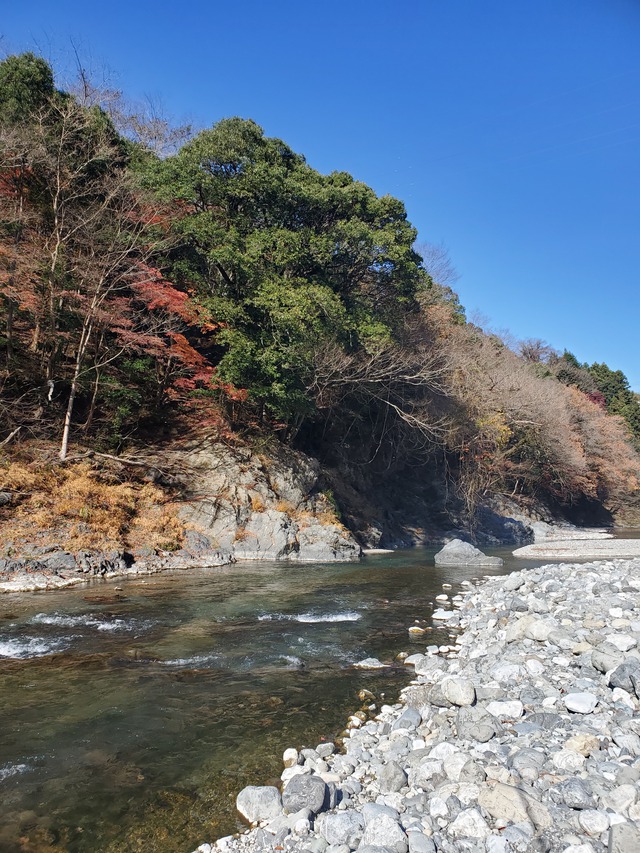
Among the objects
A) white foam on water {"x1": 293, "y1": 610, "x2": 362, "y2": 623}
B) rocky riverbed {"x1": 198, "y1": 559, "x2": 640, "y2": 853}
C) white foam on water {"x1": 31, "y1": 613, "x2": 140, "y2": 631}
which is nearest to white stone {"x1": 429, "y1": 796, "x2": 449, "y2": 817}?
rocky riverbed {"x1": 198, "y1": 559, "x2": 640, "y2": 853}

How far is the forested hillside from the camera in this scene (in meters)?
16.4

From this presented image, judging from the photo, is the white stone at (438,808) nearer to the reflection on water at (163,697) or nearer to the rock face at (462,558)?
the reflection on water at (163,697)

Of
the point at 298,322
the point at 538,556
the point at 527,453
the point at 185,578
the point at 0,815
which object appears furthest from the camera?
the point at 527,453

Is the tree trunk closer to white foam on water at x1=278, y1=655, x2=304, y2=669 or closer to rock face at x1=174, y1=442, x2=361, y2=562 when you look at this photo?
rock face at x1=174, y1=442, x2=361, y2=562

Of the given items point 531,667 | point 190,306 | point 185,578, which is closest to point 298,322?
point 190,306

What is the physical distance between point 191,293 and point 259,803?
18737mm

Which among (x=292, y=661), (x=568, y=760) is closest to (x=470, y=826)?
(x=568, y=760)

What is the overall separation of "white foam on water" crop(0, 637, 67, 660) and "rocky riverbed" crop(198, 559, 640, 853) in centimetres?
439

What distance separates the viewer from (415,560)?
60.2ft

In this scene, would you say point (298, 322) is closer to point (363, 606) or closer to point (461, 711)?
point (363, 606)

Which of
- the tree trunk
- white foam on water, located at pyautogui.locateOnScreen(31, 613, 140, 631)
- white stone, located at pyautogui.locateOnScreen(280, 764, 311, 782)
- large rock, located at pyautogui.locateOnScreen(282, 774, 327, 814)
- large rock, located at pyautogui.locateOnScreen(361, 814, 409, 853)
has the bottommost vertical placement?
white foam on water, located at pyautogui.locateOnScreen(31, 613, 140, 631)

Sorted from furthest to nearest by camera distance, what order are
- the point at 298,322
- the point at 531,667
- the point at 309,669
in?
the point at 298,322
the point at 309,669
the point at 531,667

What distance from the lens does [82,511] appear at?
14219mm

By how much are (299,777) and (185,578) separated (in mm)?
9937
